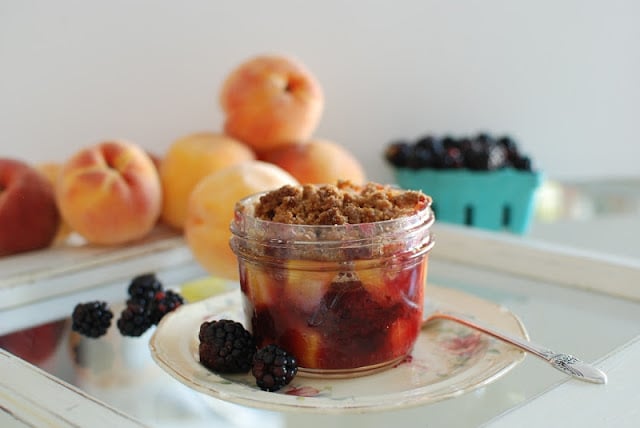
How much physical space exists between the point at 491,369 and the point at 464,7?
0.80 meters

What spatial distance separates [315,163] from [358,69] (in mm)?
333

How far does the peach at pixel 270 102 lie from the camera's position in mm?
766

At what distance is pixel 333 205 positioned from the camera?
0.45 m

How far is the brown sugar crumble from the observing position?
0.45 metres

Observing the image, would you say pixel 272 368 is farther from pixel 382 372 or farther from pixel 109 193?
pixel 109 193

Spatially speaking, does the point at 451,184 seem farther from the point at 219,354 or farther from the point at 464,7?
the point at 219,354

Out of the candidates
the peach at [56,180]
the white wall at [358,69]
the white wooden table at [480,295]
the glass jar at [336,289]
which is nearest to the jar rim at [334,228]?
the glass jar at [336,289]

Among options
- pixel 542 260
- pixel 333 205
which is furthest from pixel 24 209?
pixel 542 260

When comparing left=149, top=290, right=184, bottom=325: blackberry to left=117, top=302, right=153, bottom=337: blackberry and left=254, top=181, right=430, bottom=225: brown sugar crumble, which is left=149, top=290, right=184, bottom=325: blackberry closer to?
left=117, top=302, right=153, bottom=337: blackberry

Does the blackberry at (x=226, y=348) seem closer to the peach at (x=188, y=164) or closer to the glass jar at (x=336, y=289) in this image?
the glass jar at (x=336, y=289)

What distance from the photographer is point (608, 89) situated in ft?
4.06

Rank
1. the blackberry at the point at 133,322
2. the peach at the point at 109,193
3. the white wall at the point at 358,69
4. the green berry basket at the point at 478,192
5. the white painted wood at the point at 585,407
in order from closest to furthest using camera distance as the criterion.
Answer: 1. the white painted wood at the point at 585,407
2. the blackberry at the point at 133,322
3. the peach at the point at 109,193
4. the white wall at the point at 358,69
5. the green berry basket at the point at 478,192

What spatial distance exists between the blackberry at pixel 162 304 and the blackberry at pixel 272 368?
15 centimetres

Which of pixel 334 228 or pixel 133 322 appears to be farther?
pixel 133 322
